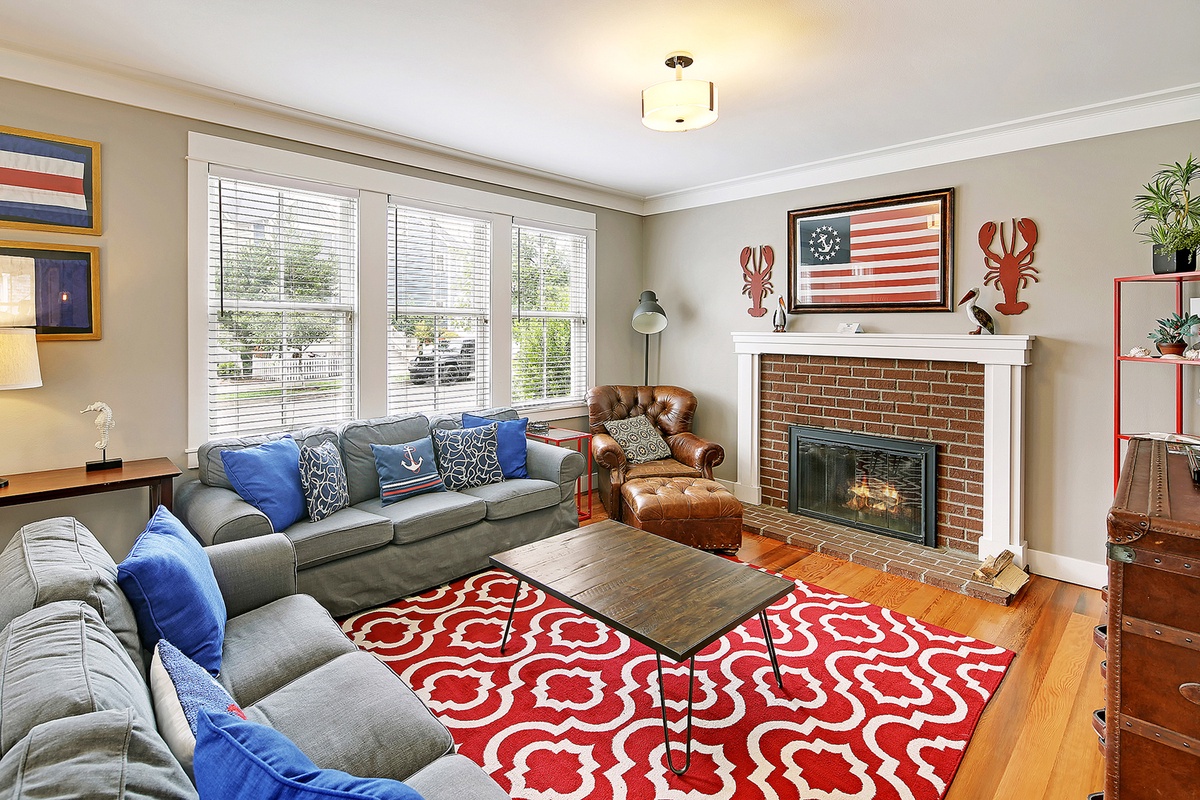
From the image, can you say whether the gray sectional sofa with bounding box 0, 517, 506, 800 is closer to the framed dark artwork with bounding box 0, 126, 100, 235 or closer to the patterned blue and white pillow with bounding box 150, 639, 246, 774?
the patterned blue and white pillow with bounding box 150, 639, 246, 774

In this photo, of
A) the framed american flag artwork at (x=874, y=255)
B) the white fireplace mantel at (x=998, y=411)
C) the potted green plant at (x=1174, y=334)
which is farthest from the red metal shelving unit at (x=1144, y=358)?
the framed american flag artwork at (x=874, y=255)

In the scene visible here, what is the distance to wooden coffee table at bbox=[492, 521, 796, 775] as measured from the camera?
2.07 m

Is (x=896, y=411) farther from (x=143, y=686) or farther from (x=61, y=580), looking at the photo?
(x=61, y=580)

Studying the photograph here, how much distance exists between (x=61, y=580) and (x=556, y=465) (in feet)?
9.05

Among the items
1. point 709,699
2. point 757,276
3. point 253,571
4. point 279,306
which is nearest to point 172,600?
point 253,571

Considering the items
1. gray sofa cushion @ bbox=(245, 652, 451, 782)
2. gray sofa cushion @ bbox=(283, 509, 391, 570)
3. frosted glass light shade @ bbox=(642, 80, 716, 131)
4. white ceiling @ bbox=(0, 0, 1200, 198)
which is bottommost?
gray sofa cushion @ bbox=(245, 652, 451, 782)

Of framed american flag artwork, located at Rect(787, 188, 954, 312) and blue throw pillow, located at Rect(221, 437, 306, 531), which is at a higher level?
framed american flag artwork, located at Rect(787, 188, 954, 312)

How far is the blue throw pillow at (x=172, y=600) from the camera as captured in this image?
1.62 meters

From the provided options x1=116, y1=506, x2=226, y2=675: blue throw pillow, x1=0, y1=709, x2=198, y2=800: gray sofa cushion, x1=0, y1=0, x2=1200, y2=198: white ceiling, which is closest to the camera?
x1=0, y1=709, x2=198, y2=800: gray sofa cushion

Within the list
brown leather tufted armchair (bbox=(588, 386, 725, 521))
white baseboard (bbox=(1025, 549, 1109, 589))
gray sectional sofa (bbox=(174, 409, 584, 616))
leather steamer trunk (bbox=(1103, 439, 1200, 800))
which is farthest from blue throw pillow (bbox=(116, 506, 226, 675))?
white baseboard (bbox=(1025, 549, 1109, 589))

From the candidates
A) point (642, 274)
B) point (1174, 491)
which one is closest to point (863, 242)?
point (642, 274)

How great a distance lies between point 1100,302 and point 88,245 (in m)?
5.30

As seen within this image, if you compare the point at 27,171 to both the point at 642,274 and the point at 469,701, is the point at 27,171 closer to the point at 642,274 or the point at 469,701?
the point at 469,701

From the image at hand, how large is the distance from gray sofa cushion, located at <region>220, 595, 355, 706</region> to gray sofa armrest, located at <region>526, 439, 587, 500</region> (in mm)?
1952
